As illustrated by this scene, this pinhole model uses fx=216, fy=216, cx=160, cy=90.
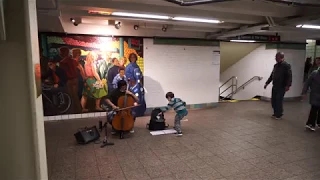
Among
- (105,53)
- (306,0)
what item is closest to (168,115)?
(105,53)

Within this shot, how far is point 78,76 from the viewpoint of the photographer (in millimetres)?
5570

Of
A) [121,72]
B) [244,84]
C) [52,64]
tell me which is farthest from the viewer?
[244,84]

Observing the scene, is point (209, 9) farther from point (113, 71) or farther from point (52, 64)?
point (52, 64)

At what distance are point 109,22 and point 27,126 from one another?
432 centimetres

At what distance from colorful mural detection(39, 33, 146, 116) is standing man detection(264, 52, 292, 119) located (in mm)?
3626

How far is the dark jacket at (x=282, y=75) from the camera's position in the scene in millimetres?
5500

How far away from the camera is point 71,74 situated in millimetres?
5508

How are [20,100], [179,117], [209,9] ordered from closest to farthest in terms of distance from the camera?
[20,100] → [209,9] → [179,117]

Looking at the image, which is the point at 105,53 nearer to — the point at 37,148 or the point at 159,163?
the point at 159,163

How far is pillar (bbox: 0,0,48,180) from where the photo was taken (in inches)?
58.2

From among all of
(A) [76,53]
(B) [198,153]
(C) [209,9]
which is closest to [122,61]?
(A) [76,53]

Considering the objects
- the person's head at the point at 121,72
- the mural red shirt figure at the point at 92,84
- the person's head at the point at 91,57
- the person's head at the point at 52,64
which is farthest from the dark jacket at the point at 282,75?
the person's head at the point at 52,64

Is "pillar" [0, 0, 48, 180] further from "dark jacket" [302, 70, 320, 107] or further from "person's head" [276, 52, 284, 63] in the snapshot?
"person's head" [276, 52, 284, 63]

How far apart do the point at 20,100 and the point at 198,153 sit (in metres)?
2.84
